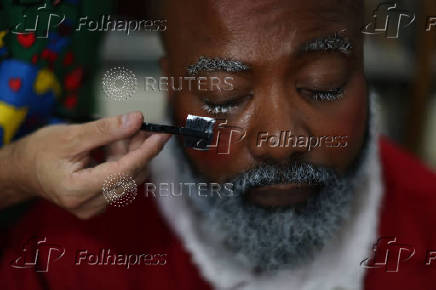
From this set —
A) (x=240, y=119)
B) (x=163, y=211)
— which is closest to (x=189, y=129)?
(x=240, y=119)

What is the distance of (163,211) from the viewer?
74cm

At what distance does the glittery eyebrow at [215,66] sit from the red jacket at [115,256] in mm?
207

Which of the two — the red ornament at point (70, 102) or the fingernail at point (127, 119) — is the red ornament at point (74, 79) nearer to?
the red ornament at point (70, 102)

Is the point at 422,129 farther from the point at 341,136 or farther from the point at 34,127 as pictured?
the point at 34,127

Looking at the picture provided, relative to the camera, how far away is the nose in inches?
24.0

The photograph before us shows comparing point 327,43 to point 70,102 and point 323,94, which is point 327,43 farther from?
point 70,102

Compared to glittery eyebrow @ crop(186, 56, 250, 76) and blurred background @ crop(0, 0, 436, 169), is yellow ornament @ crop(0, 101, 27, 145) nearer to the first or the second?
blurred background @ crop(0, 0, 436, 169)

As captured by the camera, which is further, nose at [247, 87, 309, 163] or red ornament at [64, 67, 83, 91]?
red ornament at [64, 67, 83, 91]

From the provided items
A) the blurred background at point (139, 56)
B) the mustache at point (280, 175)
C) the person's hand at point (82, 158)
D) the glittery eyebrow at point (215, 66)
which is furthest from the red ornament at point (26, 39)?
the mustache at point (280, 175)

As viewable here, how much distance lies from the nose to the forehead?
0.05 m

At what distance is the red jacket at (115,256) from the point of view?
2.32 ft

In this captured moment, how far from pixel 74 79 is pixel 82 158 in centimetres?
→ 17

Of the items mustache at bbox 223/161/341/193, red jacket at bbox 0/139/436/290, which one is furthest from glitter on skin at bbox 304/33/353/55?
red jacket at bbox 0/139/436/290

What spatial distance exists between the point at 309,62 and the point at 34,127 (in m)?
0.40
